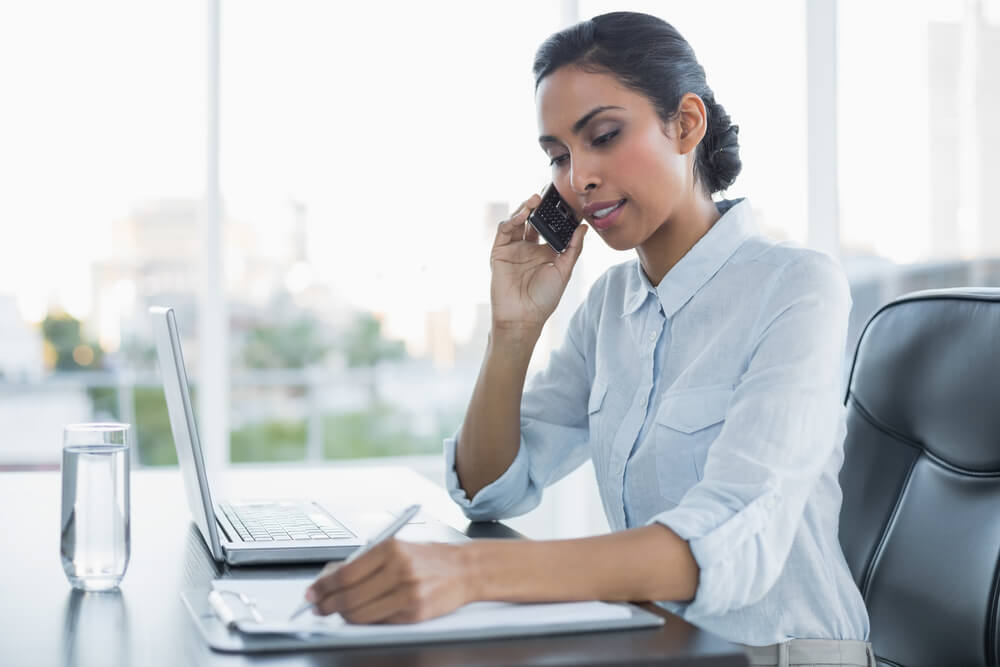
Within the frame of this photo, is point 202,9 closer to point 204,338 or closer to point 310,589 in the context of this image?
point 204,338

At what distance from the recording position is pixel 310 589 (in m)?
0.78

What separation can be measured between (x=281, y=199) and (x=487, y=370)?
1.75 meters

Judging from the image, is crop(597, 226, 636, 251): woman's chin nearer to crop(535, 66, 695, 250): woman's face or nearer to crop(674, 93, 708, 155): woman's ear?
crop(535, 66, 695, 250): woman's face

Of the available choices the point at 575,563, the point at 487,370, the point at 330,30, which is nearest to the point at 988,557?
the point at 575,563

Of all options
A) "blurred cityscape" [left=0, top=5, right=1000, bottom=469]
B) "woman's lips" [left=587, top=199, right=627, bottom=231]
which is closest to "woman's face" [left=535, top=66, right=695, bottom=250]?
"woman's lips" [left=587, top=199, right=627, bottom=231]

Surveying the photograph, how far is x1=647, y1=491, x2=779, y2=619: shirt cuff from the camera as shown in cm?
91

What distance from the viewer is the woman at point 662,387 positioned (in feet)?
3.00

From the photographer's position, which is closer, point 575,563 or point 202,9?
point 575,563

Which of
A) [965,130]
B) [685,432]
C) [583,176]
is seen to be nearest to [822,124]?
[965,130]

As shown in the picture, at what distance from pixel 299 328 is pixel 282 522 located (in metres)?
1.98

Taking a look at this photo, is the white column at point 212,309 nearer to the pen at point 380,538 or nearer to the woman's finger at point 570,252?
the woman's finger at point 570,252

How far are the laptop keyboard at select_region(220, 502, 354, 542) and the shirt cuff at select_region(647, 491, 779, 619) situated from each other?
368 mm

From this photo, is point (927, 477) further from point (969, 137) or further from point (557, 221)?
point (969, 137)

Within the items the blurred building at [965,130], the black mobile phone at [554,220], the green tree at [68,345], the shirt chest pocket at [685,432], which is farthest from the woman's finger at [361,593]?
the blurred building at [965,130]
